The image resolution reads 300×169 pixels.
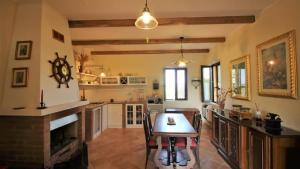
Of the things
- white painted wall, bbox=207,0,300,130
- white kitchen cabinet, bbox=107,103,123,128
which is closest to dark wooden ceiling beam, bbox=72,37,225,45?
white painted wall, bbox=207,0,300,130

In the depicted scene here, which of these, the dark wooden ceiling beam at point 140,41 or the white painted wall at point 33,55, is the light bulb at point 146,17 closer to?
the white painted wall at point 33,55

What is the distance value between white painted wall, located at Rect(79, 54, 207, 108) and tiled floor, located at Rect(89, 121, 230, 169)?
5.61 ft

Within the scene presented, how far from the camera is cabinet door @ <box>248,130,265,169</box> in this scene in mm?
2475

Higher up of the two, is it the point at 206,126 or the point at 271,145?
the point at 271,145

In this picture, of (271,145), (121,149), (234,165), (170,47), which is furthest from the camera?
(170,47)

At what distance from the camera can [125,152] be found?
423cm

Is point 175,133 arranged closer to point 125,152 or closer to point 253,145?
point 253,145

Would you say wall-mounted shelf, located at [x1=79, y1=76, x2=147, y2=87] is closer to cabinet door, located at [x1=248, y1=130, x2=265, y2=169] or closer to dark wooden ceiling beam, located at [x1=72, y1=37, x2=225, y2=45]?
dark wooden ceiling beam, located at [x1=72, y1=37, x2=225, y2=45]

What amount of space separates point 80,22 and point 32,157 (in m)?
2.48

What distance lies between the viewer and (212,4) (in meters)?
→ 3.03

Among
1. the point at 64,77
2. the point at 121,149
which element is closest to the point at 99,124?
the point at 121,149

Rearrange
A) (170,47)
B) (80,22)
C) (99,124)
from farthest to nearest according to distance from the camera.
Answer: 1. (170,47)
2. (99,124)
3. (80,22)

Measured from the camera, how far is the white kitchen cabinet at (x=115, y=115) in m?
6.58

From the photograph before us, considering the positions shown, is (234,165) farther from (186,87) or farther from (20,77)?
(186,87)
